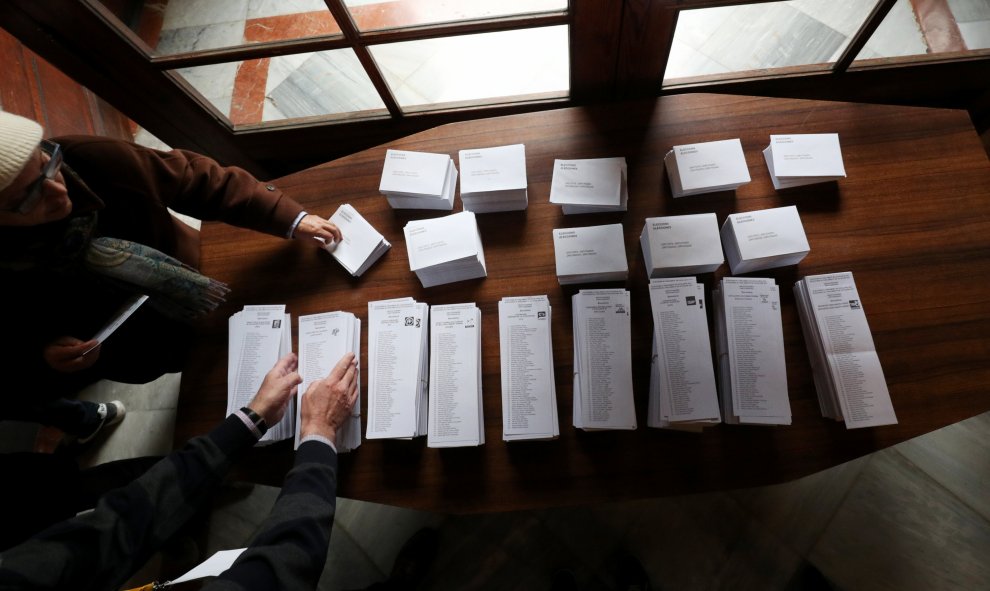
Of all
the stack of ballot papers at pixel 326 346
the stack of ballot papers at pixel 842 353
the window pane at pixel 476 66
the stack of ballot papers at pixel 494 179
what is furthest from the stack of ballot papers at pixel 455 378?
the window pane at pixel 476 66

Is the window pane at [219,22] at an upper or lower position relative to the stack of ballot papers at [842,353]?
upper

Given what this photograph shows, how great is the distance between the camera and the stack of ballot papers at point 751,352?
3.60 ft

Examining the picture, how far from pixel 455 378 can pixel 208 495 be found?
63 cm

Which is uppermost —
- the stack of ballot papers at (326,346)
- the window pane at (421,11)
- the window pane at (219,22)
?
the window pane at (219,22)

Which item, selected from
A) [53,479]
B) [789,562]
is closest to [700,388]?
[789,562]

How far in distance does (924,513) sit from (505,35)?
2335mm

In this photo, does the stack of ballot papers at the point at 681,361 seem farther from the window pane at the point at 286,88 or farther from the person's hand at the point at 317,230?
the window pane at the point at 286,88

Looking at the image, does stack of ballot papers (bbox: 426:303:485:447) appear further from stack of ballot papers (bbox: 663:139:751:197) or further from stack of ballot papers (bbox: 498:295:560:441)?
stack of ballot papers (bbox: 663:139:751:197)

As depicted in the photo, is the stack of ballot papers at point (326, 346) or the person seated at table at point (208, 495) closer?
the person seated at table at point (208, 495)

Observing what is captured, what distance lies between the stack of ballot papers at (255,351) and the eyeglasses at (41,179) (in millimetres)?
498

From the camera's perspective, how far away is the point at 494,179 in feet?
4.35

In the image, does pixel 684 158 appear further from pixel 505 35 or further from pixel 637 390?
pixel 505 35

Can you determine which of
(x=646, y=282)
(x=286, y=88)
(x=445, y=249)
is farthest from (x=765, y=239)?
(x=286, y=88)

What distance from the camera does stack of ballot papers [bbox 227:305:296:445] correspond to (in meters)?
1.24
